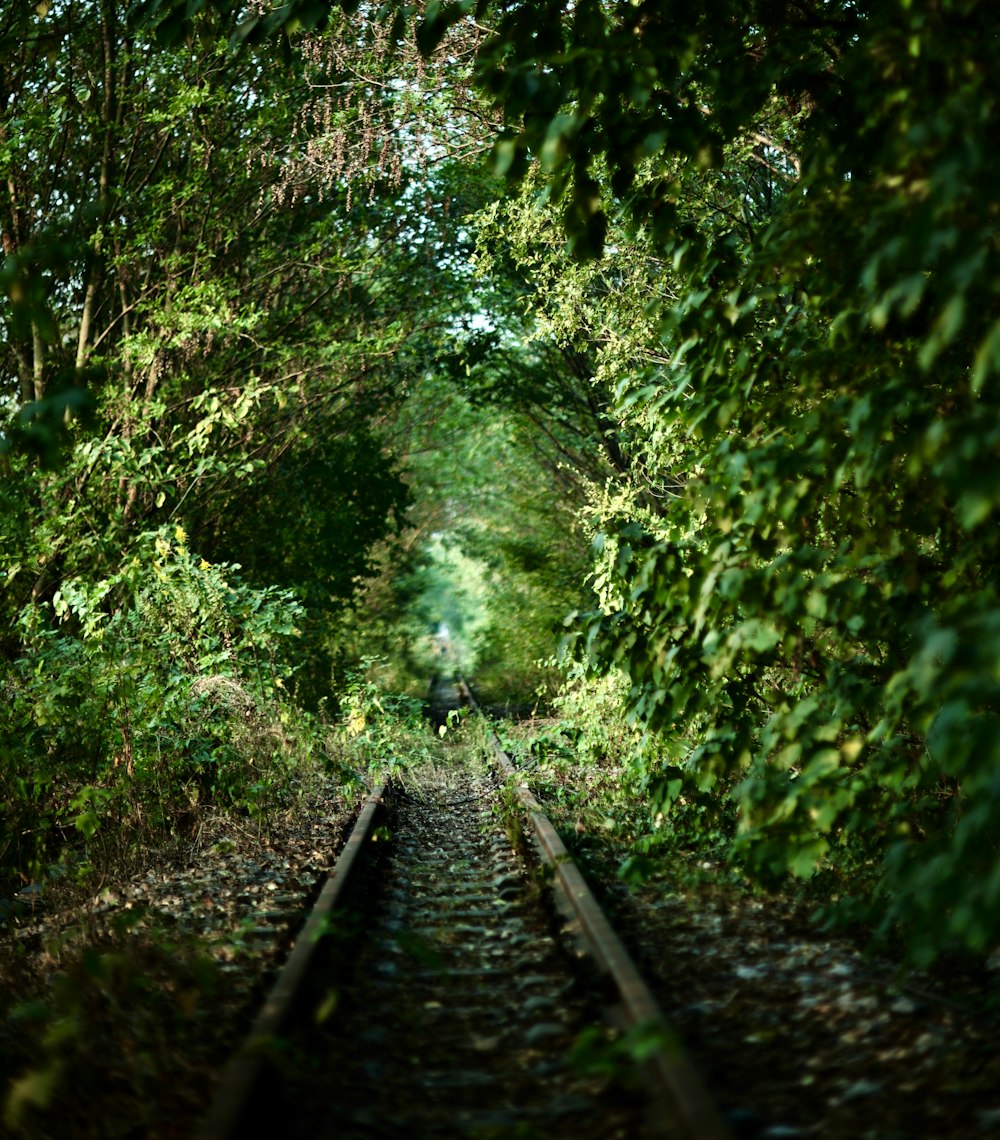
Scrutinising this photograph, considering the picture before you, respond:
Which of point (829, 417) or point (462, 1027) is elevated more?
point (829, 417)

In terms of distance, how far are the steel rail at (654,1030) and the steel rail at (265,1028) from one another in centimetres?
113

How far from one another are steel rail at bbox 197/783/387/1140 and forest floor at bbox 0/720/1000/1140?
0.52ft

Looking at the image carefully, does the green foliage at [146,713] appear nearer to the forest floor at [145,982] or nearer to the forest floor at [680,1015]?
the forest floor at [145,982]

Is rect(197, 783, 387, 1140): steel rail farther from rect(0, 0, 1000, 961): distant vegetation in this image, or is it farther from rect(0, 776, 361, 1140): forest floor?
rect(0, 0, 1000, 961): distant vegetation

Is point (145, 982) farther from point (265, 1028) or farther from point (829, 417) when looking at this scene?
point (829, 417)

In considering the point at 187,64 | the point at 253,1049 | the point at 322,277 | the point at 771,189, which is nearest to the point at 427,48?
the point at 253,1049

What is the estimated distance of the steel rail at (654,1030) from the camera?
2848mm

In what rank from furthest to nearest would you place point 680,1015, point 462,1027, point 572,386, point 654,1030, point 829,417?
point 572,386
point 829,417
point 462,1027
point 680,1015
point 654,1030

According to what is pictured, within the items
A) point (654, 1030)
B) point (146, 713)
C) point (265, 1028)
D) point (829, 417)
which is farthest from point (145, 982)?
point (146, 713)

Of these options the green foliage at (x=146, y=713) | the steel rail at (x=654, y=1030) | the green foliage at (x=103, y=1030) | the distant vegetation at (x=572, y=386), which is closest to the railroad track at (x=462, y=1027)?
the steel rail at (x=654, y=1030)

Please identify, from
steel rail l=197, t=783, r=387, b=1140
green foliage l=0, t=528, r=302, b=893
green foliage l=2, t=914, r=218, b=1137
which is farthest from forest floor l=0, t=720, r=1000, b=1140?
green foliage l=0, t=528, r=302, b=893

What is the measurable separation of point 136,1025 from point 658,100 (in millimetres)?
4401

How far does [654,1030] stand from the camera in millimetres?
3299

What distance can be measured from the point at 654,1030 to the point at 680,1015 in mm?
905
